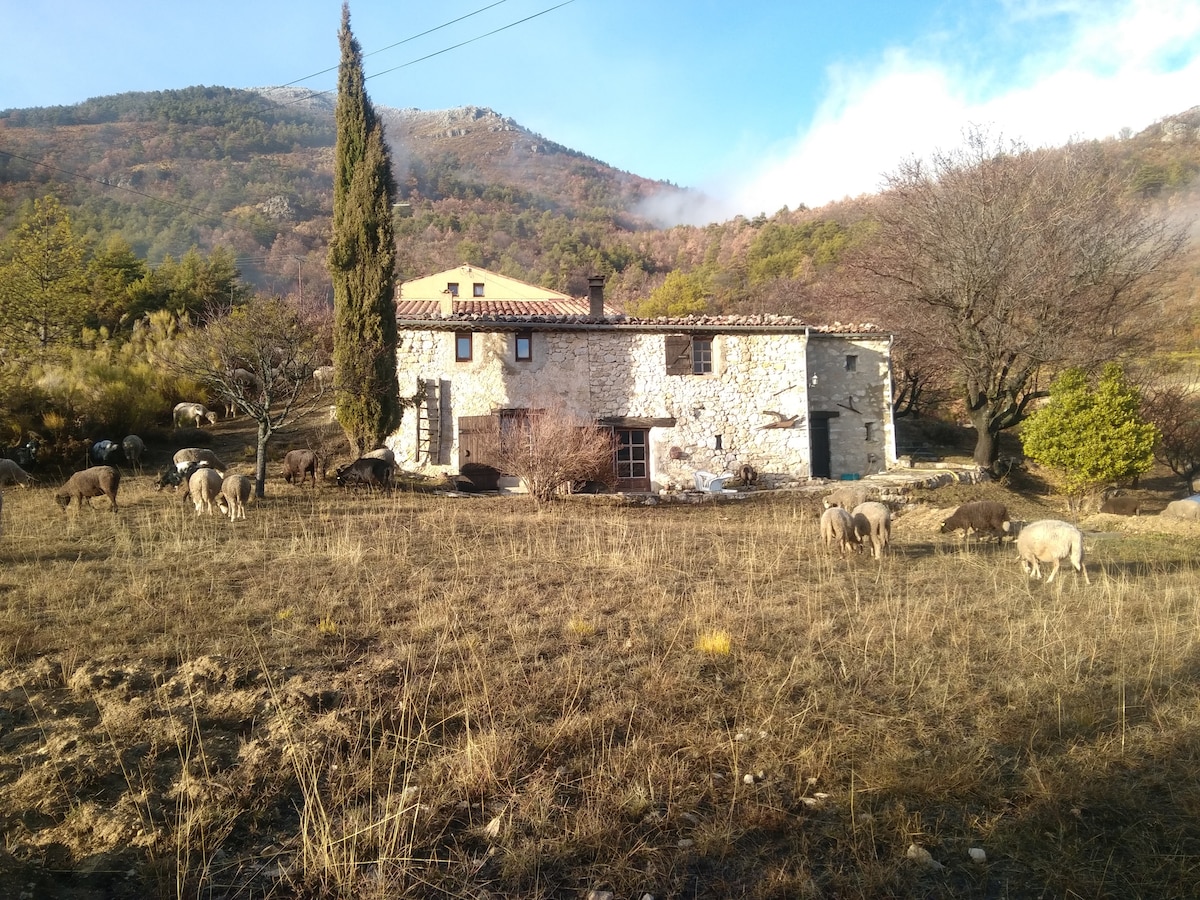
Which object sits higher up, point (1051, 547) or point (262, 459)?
point (262, 459)

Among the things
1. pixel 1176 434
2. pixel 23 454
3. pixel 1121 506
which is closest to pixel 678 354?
pixel 1121 506

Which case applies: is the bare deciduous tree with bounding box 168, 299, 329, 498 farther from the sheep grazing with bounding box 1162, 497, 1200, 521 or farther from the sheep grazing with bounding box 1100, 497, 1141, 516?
the sheep grazing with bounding box 1100, 497, 1141, 516

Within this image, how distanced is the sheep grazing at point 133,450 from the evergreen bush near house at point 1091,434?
23472 millimetres

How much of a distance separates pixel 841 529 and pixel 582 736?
265 inches

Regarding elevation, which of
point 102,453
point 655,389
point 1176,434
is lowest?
point 1176,434

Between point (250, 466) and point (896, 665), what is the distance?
53.5ft

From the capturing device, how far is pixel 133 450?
1714cm

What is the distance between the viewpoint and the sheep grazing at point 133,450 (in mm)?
17078

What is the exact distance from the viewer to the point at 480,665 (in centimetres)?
491

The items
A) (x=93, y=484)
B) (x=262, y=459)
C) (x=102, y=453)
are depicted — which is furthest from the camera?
(x=102, y=453)

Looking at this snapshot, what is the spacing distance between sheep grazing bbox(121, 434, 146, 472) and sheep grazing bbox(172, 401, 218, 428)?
4.21 m

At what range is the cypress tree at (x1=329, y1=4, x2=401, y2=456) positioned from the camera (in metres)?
18.1

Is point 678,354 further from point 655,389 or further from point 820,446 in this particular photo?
point 820,446

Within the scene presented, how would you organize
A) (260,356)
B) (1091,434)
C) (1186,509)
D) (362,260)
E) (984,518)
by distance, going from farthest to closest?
(362,260), (1091,434), (1186,509), (260,356), (984,518)
